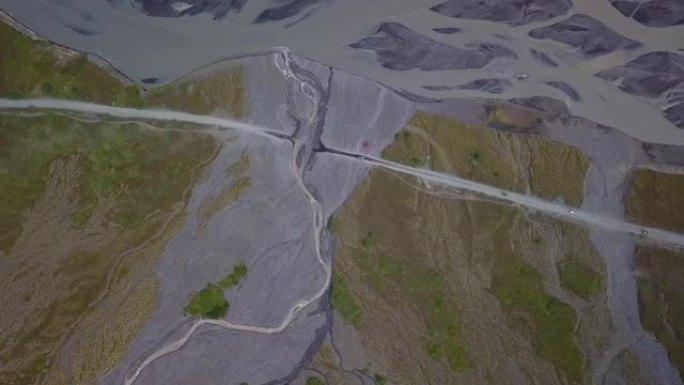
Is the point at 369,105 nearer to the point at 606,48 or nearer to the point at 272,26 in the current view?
the point at 272,26

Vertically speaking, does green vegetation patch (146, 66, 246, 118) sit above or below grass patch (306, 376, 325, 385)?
above

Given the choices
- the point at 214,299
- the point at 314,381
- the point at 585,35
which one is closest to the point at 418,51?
the point at 585,35

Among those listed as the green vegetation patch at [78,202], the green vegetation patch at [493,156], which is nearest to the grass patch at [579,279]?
the green vegetation patch at [493,156]

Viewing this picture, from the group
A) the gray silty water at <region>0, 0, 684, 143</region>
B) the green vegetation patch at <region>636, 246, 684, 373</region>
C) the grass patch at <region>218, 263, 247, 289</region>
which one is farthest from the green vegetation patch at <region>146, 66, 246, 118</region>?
the green vegetation patch at <region>636, 246, 684, 373</region>

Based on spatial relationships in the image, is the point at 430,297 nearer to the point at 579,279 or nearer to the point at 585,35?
the point at 579,279

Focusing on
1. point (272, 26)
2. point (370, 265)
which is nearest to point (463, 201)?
point (370, 265)

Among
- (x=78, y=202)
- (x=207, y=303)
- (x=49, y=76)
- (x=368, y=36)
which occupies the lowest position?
(x=207, y=303)

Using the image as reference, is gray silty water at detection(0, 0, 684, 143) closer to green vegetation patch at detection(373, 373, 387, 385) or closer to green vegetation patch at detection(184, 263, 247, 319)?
green vegetation patch at detection(184, 263, 247, 319)
